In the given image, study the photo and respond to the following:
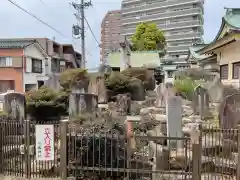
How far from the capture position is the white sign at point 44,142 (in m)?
6.23

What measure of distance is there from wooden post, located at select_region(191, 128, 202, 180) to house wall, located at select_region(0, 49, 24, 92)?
Answer: 1068 inches

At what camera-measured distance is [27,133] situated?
6.25 metres

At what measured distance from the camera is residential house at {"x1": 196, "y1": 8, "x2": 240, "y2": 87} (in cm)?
1477

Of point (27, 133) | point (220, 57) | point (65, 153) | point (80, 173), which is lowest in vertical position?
point (80, 173)

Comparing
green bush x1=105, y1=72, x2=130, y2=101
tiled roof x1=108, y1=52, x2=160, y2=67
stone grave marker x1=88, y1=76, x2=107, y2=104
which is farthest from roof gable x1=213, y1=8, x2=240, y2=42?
tiled roof x1=108, y1=52, x2=160, y2=67

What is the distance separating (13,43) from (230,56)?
910 inches

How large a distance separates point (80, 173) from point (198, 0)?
8412 cm

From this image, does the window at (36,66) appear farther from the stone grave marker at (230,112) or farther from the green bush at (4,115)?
the stone grave marker at (230,112)

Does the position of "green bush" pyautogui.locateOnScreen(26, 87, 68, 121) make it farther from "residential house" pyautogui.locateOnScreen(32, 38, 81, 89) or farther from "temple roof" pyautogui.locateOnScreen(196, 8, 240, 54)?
"residential house" pyautogui.locateOnScreen(32, 38, 81, 89)

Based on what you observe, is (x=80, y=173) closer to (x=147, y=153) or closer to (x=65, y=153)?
(x=65, y=153)

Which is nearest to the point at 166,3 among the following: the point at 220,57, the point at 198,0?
the point at 198,0

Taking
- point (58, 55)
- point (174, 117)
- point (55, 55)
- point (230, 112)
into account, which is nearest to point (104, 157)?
point (174, 117)

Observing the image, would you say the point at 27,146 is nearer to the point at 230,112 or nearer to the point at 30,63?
the point at 230,112

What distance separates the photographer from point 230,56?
1605cm
